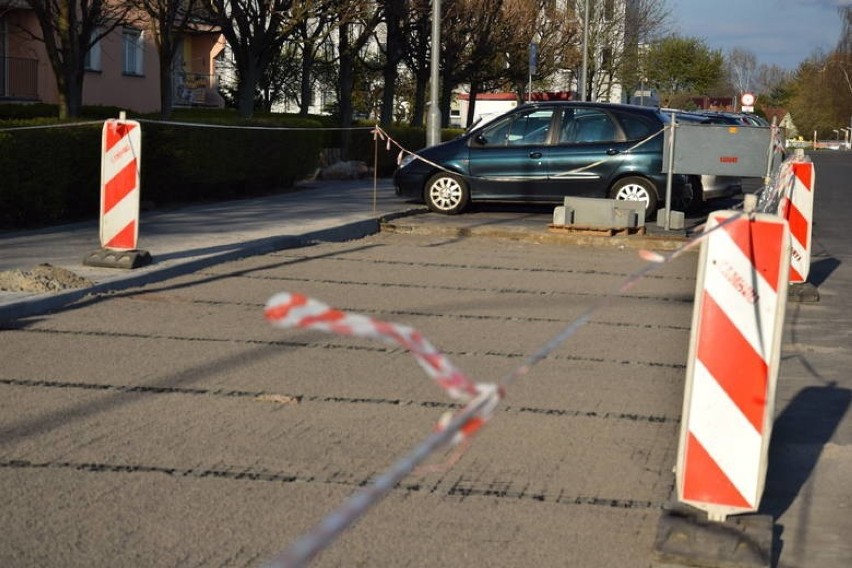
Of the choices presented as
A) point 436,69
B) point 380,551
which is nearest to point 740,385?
point 380,551

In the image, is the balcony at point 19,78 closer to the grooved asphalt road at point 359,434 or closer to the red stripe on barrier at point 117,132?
the red stripe on barrier at point 117,132

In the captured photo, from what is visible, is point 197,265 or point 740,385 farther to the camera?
point 197,265

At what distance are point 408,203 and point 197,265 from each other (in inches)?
355

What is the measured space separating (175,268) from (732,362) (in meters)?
7.91

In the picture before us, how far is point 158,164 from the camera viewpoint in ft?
60.1

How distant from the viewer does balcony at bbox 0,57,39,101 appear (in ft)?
109

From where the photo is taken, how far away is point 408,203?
21484mm

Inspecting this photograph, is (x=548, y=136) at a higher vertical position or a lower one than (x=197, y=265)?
higher

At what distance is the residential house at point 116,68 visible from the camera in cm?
3325

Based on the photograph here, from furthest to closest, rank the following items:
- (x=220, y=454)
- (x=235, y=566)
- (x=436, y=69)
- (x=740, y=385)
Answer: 1. (x=436, y=69)
2. (x=220, y=454)
3. (x=740, y=385)
4. (x=235, y=566)

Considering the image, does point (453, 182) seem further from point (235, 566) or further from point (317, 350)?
point (235, 566)

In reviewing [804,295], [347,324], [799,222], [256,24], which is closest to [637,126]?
[799,222]

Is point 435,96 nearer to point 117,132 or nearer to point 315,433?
point 117,132

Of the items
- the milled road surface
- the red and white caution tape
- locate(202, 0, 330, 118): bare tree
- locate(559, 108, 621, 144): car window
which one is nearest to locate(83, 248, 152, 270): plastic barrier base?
the milled road surface
